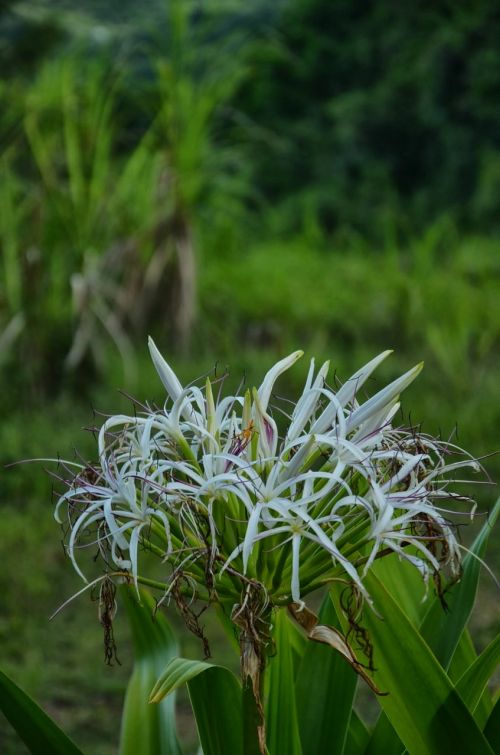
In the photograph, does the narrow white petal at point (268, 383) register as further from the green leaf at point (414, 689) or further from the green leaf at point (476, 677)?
the green leaf at point (476, 677)

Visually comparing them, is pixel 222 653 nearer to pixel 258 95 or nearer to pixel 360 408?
pixel 360 408

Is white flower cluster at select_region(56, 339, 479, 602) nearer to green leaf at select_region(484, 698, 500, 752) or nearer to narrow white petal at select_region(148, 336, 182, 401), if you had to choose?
narrow white petal at select_region(148, 336, 182, 401)

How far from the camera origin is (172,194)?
14.6 ft

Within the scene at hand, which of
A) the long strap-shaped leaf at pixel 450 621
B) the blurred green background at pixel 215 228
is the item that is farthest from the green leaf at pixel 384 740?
the blurred green background at pixel 215 228

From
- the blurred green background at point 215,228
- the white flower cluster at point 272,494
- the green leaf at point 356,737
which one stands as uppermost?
the white flower cluster at point 272,494

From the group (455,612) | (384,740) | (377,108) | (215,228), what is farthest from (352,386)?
(377,108)

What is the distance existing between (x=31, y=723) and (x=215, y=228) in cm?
499

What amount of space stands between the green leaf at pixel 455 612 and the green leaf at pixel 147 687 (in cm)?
25

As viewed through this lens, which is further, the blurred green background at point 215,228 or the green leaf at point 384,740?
the blurred green background at point 215,228

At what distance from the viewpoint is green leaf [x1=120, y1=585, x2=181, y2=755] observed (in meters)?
1.05

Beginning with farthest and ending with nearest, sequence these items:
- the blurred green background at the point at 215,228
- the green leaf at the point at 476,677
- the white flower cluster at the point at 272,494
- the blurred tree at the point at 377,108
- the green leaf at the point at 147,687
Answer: the blurred tree at the point at 377,108
the blurred green background at the point at 215,228
the green leaf at the point at 147,687
the green leaf at the point at 476,677
the white flower cluster at the point at 272,494

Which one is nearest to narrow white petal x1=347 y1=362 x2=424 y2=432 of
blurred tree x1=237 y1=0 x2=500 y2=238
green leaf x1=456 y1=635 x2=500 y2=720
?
green leaf x1=456 y1=635 x2=500 y2=720

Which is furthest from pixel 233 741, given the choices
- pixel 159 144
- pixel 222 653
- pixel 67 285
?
pixel 159 144

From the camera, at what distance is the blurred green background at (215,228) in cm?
359
